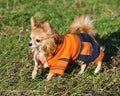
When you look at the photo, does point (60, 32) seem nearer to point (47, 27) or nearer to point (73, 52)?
point (73, 52)

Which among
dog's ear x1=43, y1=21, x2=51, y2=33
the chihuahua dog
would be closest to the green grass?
the chihuahua dog

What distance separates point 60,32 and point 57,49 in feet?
7.40

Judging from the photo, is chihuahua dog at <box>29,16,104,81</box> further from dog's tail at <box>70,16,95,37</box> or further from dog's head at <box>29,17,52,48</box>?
dog's tail at <box>70,16,95,37</box>

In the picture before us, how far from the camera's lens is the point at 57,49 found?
6.20m

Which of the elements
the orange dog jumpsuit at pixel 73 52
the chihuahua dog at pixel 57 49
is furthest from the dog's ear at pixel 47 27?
the orange dog jumpsuit at pixel 73 52

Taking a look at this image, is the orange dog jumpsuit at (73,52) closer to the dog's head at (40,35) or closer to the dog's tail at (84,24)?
the dog's head at (40,35)

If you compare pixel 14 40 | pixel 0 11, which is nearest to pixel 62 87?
pixel 14 40

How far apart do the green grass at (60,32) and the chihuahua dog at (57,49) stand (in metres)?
0.22

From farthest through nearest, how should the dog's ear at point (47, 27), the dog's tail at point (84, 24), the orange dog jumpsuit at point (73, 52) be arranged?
the dog's tail at point (84, 24)
the orange dog jumpsuit at point (73, 52)
the dog's ear at point (47, 27)

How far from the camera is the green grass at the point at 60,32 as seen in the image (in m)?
6.04

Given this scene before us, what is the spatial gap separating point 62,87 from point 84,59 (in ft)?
2.20

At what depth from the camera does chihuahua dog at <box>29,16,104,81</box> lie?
20.0ft

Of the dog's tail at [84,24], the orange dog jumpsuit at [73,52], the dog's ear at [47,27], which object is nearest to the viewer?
the dog's ear at [47,27]

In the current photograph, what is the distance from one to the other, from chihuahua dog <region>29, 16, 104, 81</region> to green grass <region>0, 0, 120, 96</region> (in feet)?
0.73
